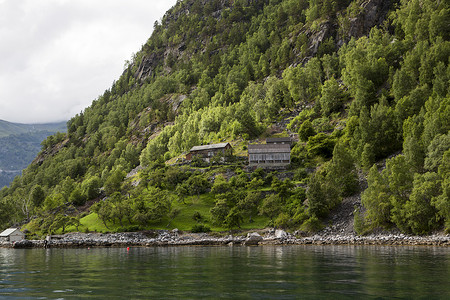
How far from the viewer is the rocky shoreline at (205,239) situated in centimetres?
6944

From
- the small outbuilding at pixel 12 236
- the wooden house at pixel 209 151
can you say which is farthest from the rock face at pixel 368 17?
the small outbuilding at pixel 12 236

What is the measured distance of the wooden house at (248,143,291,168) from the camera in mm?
131000

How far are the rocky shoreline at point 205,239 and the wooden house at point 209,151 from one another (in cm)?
5314

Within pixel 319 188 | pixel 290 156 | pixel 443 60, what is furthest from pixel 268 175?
pixel 443 60

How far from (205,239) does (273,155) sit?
166ft

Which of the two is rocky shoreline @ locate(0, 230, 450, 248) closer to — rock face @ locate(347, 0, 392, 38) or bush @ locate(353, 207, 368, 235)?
bush @ locate(353, 207, 368, 235)

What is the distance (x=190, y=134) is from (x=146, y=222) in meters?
81.0

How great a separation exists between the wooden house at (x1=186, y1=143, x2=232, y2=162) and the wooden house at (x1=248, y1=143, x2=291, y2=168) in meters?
17.0

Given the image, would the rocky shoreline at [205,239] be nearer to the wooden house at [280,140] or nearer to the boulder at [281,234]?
the boulder at [281,234]

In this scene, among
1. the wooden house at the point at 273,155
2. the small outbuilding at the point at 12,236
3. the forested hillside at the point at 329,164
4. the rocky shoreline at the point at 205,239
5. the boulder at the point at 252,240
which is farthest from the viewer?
the wooden house at the point at 273,155

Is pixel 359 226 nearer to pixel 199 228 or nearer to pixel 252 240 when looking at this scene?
pixel 252 240

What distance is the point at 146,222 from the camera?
107 m

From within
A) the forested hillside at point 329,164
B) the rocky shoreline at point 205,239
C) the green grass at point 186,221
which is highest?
the forested hillside at point 329,164

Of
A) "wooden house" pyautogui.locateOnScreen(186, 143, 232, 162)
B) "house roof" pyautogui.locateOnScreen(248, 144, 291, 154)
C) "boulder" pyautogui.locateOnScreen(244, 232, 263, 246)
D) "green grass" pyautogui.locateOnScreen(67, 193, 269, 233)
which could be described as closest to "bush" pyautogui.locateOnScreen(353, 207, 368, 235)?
"boulder" pyautogui.locateOnScreen(244, 232, 263, 246)
